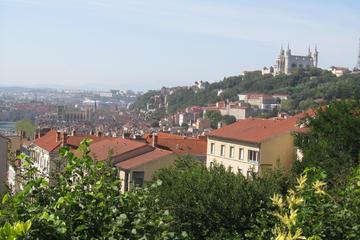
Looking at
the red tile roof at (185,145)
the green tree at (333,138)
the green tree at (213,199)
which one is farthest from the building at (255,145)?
the green tree at (213,199)

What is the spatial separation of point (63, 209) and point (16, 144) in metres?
66.1

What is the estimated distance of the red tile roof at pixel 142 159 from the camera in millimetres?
41666

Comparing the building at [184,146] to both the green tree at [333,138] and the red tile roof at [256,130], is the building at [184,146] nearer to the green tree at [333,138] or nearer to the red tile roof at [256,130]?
the red tile roof at [256,130]

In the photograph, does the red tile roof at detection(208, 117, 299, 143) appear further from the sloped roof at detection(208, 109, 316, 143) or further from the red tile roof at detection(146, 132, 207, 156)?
the red tile roof at detection(146, 132, 207, 156)

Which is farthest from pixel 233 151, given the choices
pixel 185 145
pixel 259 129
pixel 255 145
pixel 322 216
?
pixel 322 216

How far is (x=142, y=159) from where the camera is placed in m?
43.3

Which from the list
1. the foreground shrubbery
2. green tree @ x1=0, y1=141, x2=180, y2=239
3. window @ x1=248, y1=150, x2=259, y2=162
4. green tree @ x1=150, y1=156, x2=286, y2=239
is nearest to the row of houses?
window @ x1=248, y1=150, x2=259, y2=162

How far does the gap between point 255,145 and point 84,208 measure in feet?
125

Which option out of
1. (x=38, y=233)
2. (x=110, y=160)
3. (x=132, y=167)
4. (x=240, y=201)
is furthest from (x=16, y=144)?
(x=38, y=233)

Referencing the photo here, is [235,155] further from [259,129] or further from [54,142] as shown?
[54,142]

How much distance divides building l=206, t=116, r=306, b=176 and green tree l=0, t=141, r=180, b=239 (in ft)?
107

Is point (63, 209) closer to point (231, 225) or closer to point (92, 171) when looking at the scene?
point (92, 171)

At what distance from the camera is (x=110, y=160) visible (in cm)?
1022

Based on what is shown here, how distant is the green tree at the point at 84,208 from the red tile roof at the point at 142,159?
3401 cm
